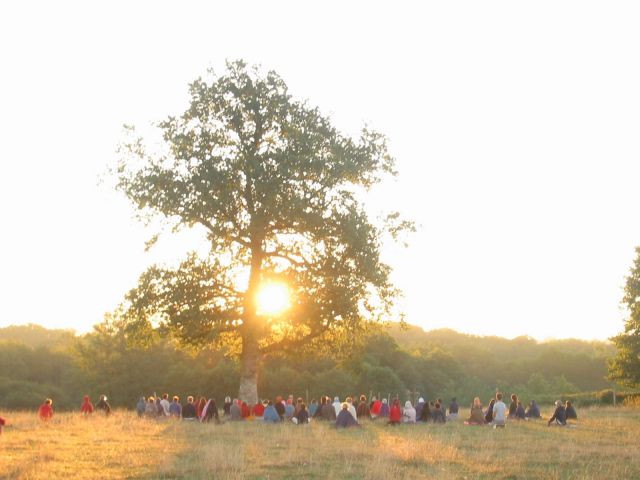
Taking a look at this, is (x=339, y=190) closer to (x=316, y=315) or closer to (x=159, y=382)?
(x=316, y=315)

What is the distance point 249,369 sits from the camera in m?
39.1

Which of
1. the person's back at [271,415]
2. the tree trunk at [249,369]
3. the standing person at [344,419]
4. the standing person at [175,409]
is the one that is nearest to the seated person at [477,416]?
the standing person at [344,419]

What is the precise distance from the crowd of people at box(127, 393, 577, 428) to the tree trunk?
2.73 feet

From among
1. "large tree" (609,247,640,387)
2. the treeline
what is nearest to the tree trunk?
the treeline

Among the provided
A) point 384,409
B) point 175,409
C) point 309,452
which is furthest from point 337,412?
point 309,452

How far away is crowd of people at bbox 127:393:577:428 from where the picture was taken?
30.4 meters

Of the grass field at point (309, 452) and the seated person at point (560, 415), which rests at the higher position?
the seated person at point (560, 415)

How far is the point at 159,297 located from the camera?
124 feet

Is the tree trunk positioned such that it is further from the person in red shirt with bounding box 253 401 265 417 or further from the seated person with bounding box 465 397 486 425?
the seated person with bounding box 465 397 486 425

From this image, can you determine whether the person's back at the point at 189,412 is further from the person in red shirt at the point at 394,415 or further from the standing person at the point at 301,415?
the person in red shirt at the point at 394,415

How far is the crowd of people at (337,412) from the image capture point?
30.4m

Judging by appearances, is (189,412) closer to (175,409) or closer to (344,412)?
(175,409)

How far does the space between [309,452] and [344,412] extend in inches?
394

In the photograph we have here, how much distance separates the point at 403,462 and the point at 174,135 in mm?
24360
